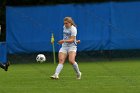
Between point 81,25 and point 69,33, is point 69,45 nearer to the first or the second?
point 69,33

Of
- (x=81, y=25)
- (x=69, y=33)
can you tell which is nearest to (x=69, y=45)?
(x=69, y=33)

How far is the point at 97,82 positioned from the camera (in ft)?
52.0

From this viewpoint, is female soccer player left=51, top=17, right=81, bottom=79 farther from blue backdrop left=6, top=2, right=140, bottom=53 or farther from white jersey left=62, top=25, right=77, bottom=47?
blue backdrop left=6, top=2, right=140, bottom=53

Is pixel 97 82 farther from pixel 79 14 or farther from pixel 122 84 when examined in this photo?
pixel 79 14

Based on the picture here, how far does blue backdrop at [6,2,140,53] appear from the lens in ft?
93.4

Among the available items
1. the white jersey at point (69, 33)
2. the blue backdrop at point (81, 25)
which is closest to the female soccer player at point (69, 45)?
the white jersey at point (69, 33)

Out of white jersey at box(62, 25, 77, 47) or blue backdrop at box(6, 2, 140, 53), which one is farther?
blue backdrop at box(6, 2, 140, 53)

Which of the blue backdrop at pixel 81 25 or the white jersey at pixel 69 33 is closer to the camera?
the white jersey at pixel 69 33

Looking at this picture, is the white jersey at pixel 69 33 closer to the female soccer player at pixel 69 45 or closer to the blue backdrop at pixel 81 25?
the female soccer player at pixel 69 45

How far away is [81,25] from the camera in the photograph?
28781mm

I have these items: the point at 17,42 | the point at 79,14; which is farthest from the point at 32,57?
the point at 79,14

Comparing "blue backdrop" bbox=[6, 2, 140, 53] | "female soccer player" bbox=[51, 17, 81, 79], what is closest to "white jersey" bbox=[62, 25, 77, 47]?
"female soccer player" bbox=[51, 17, 81, 79]

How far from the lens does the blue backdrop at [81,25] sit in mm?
28469

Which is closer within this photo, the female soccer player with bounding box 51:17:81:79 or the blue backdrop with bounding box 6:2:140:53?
the female soccer player with bounding box 51:17:81:79
